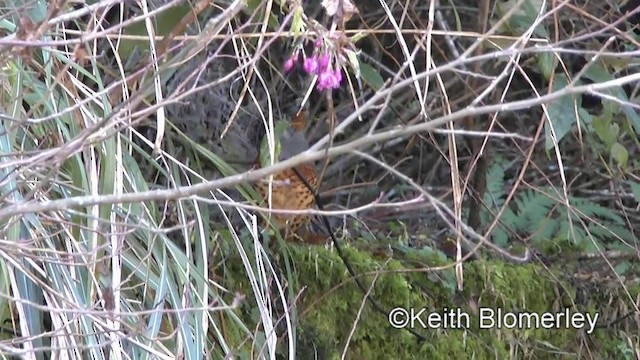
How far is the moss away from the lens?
1542 mm

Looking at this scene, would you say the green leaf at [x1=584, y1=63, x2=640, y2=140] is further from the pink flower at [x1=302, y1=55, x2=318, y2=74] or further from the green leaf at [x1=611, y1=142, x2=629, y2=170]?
the pink flower at [x1=302, y1=55, x2=318, y2=74]

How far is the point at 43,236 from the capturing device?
3.80 feet

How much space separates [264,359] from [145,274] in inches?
7.7

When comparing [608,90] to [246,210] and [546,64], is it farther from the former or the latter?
[246,210]

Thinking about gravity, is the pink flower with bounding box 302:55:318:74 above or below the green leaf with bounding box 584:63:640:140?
above

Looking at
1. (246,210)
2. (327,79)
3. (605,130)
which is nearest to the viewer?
(327,79)

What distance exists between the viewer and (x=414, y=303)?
1.58 metres

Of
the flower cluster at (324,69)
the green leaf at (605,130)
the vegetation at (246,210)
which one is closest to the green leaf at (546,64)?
the vegetation at (246,210)

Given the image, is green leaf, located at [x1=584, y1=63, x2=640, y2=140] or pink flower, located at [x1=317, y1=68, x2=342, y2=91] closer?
pink flower, located at [x1=317, y1=68, x2=342, y2=91]

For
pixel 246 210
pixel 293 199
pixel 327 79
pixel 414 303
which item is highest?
pixel 327 79

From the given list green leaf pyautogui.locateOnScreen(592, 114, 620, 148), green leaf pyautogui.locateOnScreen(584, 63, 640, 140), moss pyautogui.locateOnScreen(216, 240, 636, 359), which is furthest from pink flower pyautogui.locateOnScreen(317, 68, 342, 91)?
green leaf pyautogui.locateOnScreen(592, 114, 620, 148)

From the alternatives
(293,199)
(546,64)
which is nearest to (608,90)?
(546,64)

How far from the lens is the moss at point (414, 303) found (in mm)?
1542

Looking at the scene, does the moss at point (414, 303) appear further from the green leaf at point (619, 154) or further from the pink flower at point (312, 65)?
the pink flower at point (312, 65)
